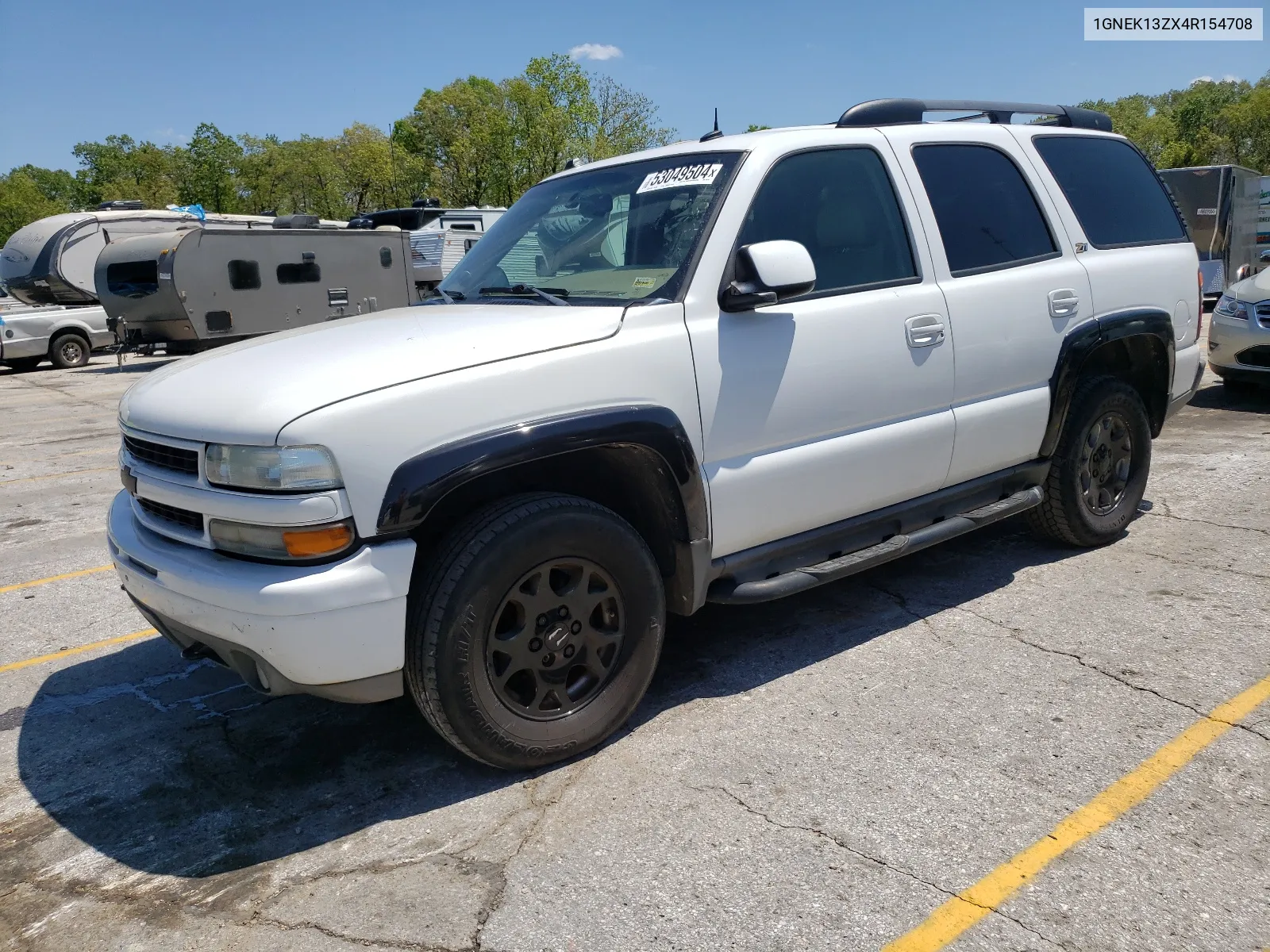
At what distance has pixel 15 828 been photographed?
301 centimetres

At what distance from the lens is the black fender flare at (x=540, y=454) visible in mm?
2699

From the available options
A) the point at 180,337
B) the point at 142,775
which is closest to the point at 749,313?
the point at 142,775

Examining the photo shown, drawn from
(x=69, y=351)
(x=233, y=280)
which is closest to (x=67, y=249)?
(x=69, y=351)

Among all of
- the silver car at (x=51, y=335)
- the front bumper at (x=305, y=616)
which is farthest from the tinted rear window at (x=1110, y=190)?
the silver car at (x=51, y=335)

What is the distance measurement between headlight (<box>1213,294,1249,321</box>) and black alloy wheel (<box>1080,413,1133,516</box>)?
17.4 ft

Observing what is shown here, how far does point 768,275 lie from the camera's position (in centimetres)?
321

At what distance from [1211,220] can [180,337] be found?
774 inches

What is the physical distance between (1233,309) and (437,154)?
5805cm

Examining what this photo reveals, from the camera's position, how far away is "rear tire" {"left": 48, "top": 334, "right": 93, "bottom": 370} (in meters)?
18.5

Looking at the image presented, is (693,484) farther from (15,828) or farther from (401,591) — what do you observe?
(15,828)

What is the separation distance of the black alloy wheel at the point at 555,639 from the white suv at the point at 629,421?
0.01 metres

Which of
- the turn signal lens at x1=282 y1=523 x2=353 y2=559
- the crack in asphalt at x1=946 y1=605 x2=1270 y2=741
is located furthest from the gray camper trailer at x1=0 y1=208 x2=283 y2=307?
the turn signal lens at x1=282 y1=523 x2=353 y2=559

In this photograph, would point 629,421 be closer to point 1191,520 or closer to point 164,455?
point 164,455

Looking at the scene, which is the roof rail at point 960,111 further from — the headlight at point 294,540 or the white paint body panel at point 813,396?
the headlight at point 294,540
